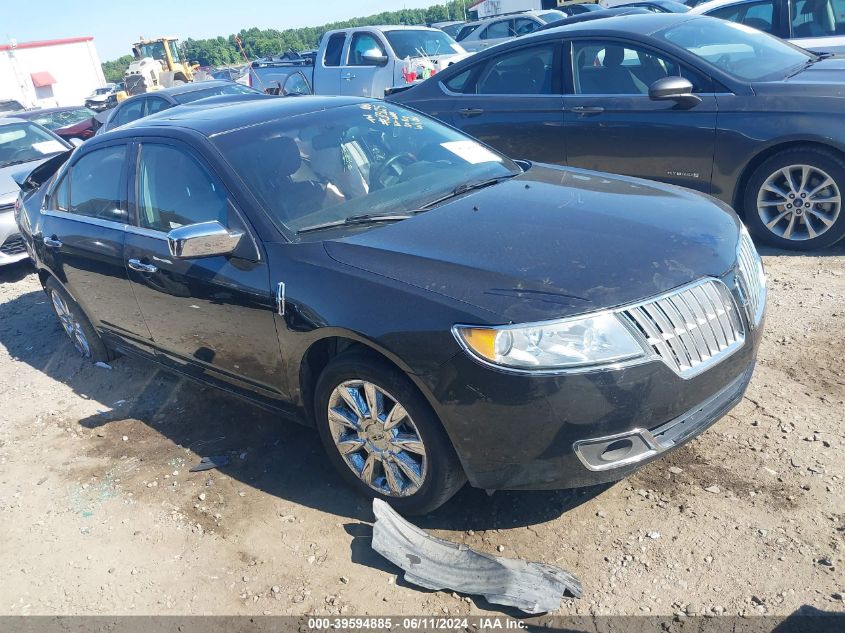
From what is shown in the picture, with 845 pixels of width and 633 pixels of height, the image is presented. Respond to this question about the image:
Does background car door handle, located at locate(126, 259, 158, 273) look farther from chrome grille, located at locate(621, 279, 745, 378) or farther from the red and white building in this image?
the red and white building

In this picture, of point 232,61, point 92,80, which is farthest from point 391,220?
point 232,61

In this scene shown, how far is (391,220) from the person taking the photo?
336cm

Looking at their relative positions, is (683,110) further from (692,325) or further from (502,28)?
(502,28)

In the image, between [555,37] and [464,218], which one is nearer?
[464,218]

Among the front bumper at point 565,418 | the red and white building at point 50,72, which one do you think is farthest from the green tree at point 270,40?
the front bumper at point 565,418

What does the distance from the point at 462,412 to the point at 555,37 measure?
4601 mm

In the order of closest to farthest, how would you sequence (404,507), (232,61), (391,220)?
(404,507), (391,220), (232,61)

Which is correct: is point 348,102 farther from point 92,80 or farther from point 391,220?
point 92,80

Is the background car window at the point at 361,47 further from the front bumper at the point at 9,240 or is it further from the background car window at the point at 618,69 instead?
the background car window at the point at 618,69

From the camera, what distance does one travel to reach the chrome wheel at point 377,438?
9.75 feet

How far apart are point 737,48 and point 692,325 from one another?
4.10 metres

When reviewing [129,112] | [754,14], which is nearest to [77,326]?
[754,14]

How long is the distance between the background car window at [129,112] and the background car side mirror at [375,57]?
368 centimetres

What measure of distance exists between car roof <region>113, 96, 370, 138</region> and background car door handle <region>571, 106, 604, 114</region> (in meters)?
2.26
